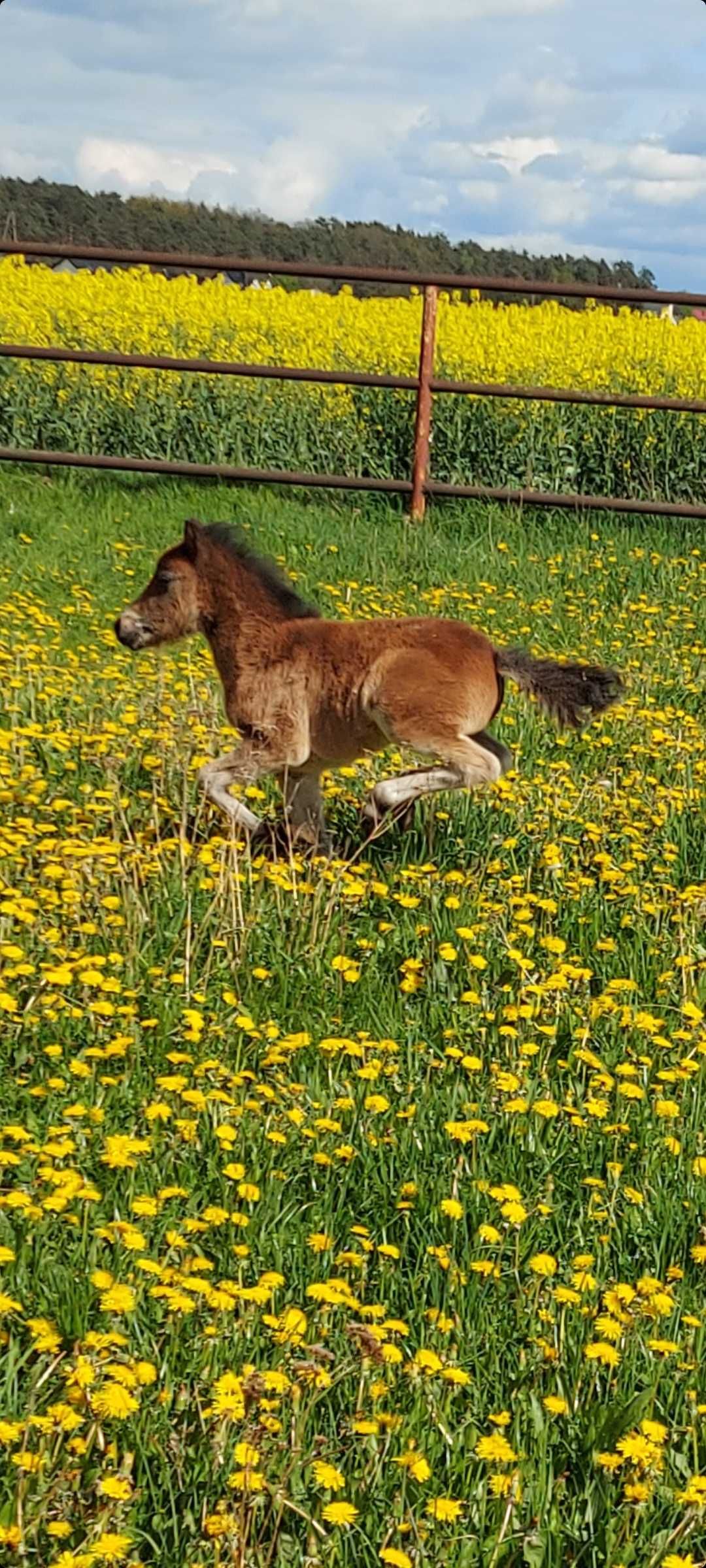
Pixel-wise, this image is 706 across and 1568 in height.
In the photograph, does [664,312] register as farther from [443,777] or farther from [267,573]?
[443,777]

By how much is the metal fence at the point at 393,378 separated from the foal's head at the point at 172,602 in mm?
4881

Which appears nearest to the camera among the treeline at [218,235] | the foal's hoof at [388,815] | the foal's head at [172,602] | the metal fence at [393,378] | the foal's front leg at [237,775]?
the foal's hoof at [388,815]

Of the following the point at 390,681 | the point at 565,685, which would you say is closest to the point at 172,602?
the point at 390,681

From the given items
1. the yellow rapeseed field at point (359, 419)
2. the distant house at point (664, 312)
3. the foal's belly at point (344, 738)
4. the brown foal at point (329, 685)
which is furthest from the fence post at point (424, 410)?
the foal's belly at point (344, 738)

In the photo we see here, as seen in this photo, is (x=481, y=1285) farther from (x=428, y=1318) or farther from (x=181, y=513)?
(x=181, y=513)

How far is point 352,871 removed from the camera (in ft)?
16.0

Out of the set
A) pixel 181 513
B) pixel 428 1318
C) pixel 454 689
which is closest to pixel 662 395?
pixel 181 513

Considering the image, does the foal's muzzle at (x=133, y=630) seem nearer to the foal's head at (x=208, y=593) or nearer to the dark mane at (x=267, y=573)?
the foal's head at (x=208, y=593)

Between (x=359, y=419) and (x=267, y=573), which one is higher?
(x=359, y=419)

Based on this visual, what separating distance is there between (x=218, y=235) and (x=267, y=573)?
53.1 meters

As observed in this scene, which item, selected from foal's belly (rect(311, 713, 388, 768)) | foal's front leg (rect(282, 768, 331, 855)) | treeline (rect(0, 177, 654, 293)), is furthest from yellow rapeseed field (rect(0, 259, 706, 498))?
treeline (rect(0, 177, 654, 293))

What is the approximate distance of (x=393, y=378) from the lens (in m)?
10.5

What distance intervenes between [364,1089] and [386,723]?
74.8 inches

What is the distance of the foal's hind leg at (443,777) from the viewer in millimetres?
5137
